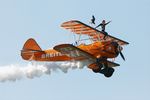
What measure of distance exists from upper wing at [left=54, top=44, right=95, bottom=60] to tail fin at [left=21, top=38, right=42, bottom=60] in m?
4.04

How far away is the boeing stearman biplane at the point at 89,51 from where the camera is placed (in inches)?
2044

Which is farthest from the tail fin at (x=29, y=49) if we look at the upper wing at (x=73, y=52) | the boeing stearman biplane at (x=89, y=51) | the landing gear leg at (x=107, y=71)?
the landing gear leg at (x=107, y=71)

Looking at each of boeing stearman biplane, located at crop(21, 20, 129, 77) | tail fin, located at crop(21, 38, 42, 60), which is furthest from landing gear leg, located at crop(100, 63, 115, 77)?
tail fin, located at crop(21, 38, 42, 60)

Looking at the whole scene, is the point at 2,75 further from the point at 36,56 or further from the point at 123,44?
the point at 123,44

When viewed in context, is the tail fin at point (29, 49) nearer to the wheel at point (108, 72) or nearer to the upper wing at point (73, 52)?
the upper wing at point (73, 52)

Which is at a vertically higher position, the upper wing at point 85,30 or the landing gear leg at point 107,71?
the upper wing at point 85,30

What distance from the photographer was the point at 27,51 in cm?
5609

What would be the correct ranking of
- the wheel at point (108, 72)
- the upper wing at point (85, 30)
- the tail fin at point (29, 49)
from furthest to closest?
the tail fin at point (29, 49) < the upper wing at point (85, 30) < the wheel at point (108, 72)

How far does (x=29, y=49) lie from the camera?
56.3m

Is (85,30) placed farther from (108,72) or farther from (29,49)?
(29,49)

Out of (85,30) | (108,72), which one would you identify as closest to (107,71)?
(108,72)

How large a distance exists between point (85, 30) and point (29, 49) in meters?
3.90

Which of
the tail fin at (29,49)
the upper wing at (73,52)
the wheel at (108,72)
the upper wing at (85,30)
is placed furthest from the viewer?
the tail fin at (29,49)

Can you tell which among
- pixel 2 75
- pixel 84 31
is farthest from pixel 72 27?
pixel 2 75
